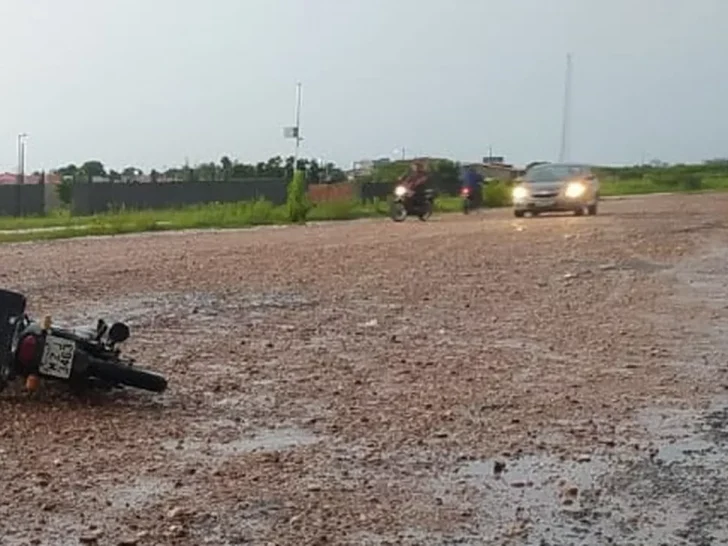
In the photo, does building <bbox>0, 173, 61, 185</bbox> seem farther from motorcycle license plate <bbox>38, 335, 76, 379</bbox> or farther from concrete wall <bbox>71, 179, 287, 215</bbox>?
motorcycle license plate <bbox>38, 335, 76, 379</bbox>

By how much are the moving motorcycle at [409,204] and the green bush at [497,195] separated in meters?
10.6

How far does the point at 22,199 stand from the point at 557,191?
18281 millimetres

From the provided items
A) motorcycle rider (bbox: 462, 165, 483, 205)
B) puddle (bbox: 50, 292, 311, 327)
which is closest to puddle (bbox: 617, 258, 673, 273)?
puddle (bbox: 50, 292, 311, 327)

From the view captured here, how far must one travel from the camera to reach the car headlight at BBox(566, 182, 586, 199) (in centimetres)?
3286

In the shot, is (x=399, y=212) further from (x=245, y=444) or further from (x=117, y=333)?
(x=245, y=444)

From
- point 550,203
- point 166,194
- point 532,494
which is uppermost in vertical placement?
point 550,203

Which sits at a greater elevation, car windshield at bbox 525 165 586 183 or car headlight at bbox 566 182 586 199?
car windshield at bbox 525 165 586 183

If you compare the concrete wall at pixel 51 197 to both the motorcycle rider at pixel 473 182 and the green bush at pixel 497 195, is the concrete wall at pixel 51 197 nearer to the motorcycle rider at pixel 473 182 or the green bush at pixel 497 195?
the green bush at pixel 497 195

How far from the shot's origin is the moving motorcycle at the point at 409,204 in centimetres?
3228

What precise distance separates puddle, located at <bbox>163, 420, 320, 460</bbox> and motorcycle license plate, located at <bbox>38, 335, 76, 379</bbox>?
86 cm

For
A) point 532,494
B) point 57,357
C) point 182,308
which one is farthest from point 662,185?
point 532,494

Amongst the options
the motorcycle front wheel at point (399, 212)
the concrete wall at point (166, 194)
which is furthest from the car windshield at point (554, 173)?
the concrete wall at point (166, 194)

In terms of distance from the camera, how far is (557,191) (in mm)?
32719

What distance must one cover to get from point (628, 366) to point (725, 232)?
1755cm
